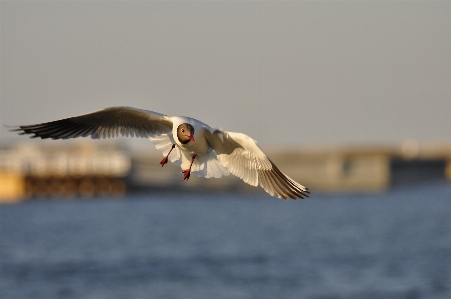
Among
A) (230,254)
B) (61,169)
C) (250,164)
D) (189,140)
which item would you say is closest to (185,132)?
(189,140)

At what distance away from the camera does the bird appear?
34.6 feet

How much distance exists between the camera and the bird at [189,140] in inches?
415

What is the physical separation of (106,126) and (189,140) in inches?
74.9

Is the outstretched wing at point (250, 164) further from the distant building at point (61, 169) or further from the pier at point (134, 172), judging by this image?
the distant building at point (61, 169)

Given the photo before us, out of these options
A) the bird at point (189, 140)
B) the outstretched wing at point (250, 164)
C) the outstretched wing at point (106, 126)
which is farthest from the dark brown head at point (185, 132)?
the outstretched wing at point (106, 126)

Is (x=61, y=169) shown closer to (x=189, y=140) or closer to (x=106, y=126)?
(x=106, y=126)

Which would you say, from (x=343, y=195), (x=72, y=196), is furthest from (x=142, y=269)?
(x=343, y=195)

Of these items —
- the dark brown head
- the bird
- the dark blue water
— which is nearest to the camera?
the dark brown head

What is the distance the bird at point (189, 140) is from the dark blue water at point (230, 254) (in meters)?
12.4

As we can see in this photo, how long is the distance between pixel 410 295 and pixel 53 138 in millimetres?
14093

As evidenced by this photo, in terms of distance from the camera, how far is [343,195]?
7712 centimetres

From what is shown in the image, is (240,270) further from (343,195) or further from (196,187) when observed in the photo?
(343,195)

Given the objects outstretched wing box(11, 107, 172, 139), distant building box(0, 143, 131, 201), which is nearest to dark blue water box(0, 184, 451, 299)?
distant building box(0, 143, 131, 201)

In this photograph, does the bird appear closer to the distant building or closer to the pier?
the pier
